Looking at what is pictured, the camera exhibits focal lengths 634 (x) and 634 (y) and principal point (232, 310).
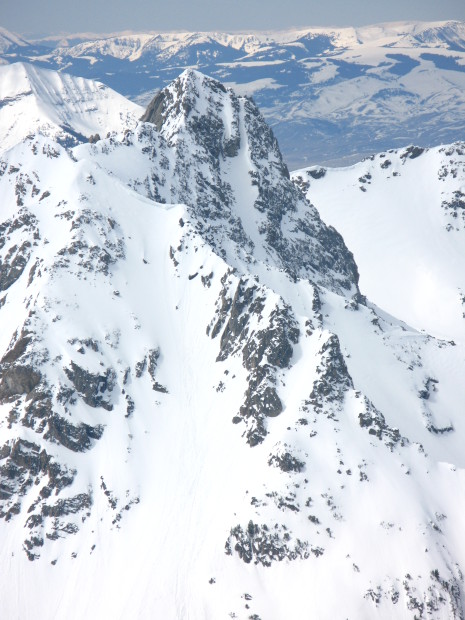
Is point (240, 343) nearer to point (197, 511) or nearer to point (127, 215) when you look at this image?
point (197, 511)

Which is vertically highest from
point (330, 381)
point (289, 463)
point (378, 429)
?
point (330, 381)

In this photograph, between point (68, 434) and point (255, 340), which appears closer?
point (68, 434)

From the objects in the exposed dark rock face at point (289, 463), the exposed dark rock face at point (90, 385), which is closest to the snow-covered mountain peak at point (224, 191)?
the exposed dark rock face at point (90, 385)

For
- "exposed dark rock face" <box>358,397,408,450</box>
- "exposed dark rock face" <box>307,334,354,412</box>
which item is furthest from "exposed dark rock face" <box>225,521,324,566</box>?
"exposed dark rock face" <box>307,334,354,412</box>

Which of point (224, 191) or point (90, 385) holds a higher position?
point (224, 191)

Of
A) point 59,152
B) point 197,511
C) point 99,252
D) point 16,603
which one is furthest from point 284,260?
point 16,603

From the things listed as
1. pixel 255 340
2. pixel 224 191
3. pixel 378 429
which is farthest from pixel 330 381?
pixel 224 191

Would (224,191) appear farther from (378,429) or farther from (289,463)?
(289,463)

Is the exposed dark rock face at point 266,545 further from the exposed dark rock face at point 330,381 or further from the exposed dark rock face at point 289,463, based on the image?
the exposed dark rock face at point 330,381
